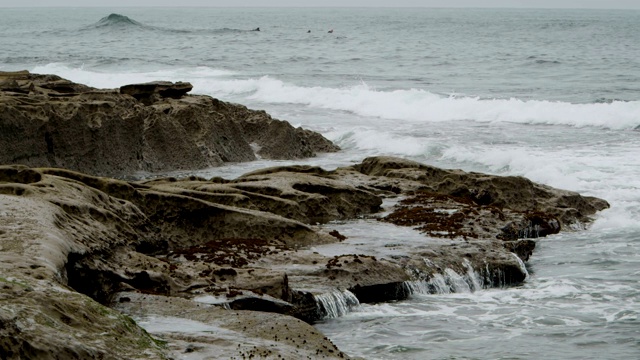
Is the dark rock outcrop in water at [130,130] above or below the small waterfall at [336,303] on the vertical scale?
above

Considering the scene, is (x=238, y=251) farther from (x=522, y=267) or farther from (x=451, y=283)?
(x=522, y=267)

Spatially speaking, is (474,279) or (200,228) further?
(200,228)

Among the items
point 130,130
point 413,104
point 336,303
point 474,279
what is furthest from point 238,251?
point 413,104

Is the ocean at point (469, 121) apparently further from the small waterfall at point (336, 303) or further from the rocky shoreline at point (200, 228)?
the rocky shoreline at point (200, 228)

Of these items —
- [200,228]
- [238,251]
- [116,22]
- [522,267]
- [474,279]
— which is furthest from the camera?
[116,22]

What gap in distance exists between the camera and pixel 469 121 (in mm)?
33406

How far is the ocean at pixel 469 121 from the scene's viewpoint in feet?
36.2

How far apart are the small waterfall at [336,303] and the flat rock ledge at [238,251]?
0.02 meters

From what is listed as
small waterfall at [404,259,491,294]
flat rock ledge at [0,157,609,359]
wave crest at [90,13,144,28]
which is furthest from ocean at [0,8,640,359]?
wave crest at [90,13,144,28]

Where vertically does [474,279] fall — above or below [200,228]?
below

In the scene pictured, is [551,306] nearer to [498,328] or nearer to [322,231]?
[498,328]

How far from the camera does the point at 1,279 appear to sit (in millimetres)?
6977

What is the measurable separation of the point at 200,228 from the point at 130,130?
270 inches

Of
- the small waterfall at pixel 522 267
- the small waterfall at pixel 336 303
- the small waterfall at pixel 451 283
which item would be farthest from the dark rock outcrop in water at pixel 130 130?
the small waterfall at pixel 522 267
